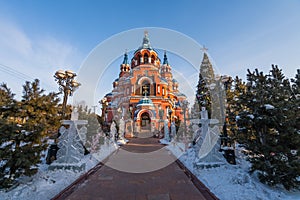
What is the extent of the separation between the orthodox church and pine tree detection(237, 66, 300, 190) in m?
16.3

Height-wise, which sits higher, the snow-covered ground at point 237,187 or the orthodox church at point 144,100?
the orthodox church at point 144,100

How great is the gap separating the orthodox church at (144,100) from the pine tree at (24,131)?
16365mm

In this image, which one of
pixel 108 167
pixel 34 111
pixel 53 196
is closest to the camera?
pixel 53 196

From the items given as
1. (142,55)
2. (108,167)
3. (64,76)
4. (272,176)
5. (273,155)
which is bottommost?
(108,167)

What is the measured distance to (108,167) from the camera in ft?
19.4

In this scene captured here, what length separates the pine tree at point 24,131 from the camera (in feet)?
10.9

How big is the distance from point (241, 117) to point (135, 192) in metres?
3.68

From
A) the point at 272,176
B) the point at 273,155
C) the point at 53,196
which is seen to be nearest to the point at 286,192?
the point at 272,176

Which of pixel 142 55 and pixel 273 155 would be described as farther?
pixel 142 55

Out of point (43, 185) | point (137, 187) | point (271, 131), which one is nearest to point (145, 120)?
point (137, 187)

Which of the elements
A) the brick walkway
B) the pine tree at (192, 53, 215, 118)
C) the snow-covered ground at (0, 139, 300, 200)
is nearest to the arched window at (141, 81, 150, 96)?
the pine tree at (192, 53, 215, 118)

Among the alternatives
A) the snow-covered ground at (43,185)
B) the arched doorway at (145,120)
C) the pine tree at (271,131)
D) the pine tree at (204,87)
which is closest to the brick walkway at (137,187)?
the snow-covered ground at (43,185)

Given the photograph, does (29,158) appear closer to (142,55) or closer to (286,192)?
(286,192)

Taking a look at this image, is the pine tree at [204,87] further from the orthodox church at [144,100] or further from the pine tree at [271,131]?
the orthodox church at [144,100]
